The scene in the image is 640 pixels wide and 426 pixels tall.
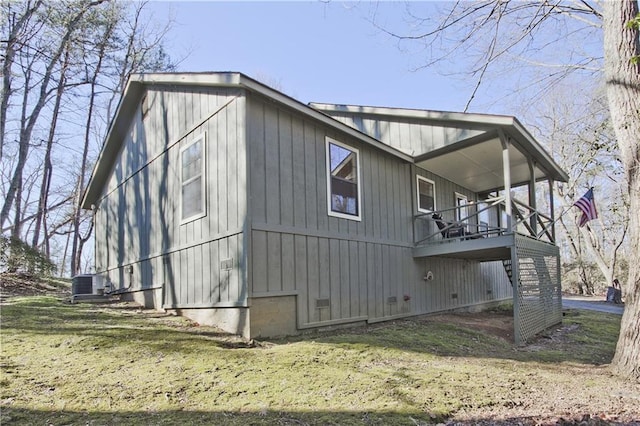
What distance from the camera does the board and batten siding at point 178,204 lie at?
6.29m

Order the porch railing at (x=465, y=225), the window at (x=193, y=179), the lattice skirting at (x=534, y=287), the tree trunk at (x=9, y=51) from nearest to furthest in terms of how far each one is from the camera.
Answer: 1. the window at (x=193, y=179)
2. the lattice skirting at (x=534, y=287)
3. the porch railing at (x=465, y=225)
4. the tree trunk at (x=9, y=51)

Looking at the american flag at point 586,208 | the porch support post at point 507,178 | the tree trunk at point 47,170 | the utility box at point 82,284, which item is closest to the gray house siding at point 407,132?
the porch support post at point 507,178

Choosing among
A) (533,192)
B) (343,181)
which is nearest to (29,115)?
(343,181)

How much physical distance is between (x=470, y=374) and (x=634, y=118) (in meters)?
4.13

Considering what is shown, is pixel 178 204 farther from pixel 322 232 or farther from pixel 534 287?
pixel 534 287

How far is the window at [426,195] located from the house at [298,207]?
5 cm

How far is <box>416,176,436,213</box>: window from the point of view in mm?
10400

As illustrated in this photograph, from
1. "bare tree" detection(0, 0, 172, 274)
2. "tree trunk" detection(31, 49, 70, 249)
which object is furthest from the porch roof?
"tree trunk" detection(31, 49, 70, 249)

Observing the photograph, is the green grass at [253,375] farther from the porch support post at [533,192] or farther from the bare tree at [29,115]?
the bare tree at [29,115]

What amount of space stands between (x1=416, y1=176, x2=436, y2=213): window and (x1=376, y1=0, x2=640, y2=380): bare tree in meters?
2.93

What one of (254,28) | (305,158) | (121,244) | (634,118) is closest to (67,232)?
(121,244)

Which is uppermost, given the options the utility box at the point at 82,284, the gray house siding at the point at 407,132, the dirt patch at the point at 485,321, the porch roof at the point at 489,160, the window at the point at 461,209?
the gray house siding at the point at 407,132

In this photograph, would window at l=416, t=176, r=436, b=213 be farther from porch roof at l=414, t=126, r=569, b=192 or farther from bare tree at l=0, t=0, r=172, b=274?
bare tree at l=0, t=0, r=172, b=274

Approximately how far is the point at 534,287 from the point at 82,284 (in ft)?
35.9
